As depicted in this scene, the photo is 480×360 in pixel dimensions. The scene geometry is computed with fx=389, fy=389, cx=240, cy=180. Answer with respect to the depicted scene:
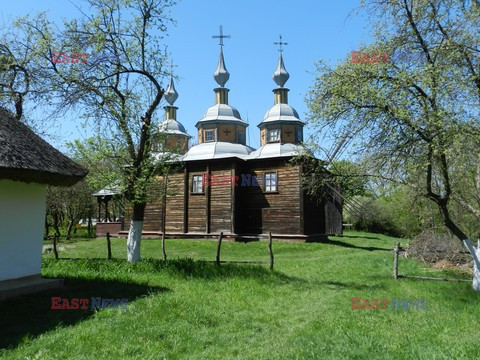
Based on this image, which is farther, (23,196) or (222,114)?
(222,114)

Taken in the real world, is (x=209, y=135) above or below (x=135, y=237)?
above

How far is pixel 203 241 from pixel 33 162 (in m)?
15.2

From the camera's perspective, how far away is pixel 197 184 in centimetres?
2378

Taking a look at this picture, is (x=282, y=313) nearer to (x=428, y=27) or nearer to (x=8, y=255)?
(x=8, y=255)

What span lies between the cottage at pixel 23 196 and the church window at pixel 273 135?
1959 cm

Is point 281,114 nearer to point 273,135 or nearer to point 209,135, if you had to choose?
point 273,135

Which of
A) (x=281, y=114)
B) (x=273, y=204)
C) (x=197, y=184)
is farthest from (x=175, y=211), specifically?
(x=281, y=114)

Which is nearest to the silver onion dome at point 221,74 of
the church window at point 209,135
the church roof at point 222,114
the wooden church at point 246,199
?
the church roof at point 222,114

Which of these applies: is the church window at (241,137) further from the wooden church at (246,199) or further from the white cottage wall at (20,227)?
the white cottage wall at (20,227)

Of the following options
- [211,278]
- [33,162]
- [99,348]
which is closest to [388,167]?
[211,278]

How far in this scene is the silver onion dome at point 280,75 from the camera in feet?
98.7

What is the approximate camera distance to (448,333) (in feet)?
18.2

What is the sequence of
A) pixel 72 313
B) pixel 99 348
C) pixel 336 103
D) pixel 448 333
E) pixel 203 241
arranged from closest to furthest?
1. pixel 99 348
2. pixel 448 333
3. pixel 72 313
4. pixel 336 103
5. pixel 203 241

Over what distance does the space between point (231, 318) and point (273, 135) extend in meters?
21.3
